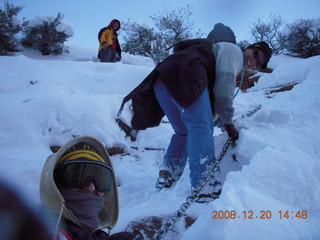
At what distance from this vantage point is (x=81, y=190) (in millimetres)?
1157

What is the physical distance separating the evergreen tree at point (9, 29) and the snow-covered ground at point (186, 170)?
4823 mm

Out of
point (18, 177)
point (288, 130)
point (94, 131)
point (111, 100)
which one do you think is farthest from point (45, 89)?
point (288, 130)

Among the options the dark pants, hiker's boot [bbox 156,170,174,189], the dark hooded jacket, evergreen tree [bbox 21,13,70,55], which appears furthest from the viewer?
evergreen tree [bbox 21,13,70,55]

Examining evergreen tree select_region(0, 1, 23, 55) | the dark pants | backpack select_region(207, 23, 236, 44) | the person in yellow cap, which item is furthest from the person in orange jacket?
the person in yellow cap

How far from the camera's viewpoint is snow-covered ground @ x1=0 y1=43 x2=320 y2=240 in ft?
3.16

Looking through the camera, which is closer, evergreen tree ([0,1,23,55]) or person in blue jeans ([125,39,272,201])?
person in blue jeans ([125,39,272,201])

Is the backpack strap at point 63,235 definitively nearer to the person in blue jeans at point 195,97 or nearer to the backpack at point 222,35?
the person in blue jeans at point 195,97

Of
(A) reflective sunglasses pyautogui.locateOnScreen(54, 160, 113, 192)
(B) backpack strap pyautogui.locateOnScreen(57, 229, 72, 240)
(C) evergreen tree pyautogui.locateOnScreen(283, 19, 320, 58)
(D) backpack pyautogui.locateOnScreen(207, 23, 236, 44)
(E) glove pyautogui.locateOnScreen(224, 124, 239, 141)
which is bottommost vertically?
(B) backpack strap pyautogui.locateOnScreen(57, 229, 72, 240)

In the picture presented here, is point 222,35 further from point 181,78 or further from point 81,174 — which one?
point 81,174

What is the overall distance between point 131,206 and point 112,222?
0.34m

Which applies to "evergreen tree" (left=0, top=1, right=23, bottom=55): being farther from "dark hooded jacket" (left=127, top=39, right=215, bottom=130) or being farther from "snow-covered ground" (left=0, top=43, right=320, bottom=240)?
"dark hooded jacket" (left=127, top=39, right=215, bottom=130)

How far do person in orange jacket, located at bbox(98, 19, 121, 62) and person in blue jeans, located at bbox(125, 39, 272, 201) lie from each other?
16.9ft
